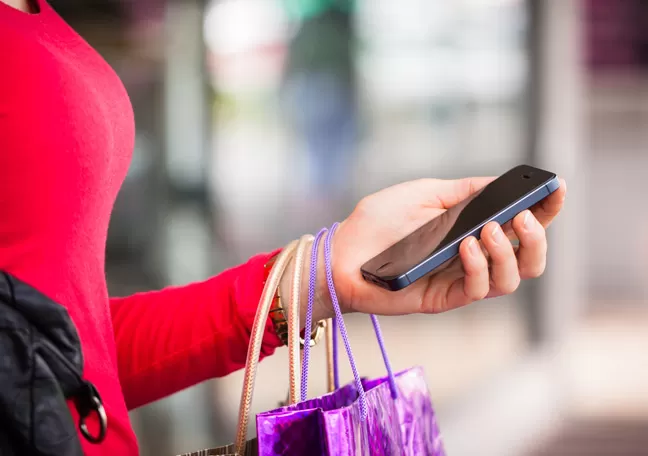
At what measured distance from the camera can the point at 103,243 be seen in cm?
75

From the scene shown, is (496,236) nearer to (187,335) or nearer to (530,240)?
(530,240)

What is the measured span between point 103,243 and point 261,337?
0.20m

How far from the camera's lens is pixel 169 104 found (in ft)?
8.16

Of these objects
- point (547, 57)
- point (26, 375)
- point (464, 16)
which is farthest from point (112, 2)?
point (547, 57)

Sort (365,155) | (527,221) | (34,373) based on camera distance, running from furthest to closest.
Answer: (365,155)
(527,221)
(34,373)

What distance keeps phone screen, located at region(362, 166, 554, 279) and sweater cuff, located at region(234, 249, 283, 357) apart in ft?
0.40

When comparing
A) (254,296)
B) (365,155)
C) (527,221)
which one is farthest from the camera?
(365,155)

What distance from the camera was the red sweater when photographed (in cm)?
64

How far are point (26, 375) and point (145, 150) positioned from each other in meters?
1.93

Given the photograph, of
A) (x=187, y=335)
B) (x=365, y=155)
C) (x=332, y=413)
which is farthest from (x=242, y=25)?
(x=332, y=413)

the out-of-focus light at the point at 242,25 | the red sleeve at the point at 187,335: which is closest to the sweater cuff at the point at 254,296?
the red sleeve at the point at 187,335

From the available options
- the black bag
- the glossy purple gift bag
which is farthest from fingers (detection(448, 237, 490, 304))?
the black bag

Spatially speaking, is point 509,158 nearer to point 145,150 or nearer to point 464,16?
point 464,16

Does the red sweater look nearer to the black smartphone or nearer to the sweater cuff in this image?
the sweater cuff
